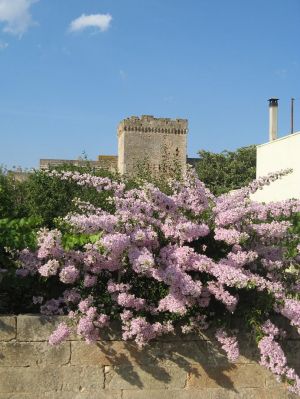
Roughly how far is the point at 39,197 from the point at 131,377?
17177 millimetres

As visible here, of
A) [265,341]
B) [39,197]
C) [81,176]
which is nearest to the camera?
[265,341]

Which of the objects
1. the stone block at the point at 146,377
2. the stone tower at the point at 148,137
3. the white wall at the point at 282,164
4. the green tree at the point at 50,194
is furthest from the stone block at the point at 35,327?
the stone tower at the point at 148,137

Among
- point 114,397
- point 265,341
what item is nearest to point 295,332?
point 265,341

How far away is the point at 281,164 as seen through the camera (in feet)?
66.2

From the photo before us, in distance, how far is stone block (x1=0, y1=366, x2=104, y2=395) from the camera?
4.64 meters

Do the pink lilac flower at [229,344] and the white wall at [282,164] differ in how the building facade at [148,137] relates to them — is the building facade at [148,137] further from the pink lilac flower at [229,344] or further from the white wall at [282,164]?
the pink lilac flower at [229,344]

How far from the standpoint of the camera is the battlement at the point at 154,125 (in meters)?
52.8

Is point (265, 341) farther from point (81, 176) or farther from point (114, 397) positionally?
point (81, 176)

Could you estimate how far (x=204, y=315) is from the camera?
15.4 feet

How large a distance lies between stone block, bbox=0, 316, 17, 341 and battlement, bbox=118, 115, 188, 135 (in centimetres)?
4866

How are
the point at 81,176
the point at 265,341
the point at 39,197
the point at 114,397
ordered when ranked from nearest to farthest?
1. the point at 265,341
2. the point at 114,397
3. the point at 81,176
4. the point at 39,197

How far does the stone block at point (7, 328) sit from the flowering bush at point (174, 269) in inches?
11.3

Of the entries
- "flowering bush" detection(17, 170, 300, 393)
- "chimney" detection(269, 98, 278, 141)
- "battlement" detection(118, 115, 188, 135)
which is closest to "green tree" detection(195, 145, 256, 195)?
"battlement" detection(118, 115, 188, 135)

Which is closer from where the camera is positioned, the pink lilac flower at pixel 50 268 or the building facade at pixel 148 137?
the pink lilac flower at pixel 50 268
